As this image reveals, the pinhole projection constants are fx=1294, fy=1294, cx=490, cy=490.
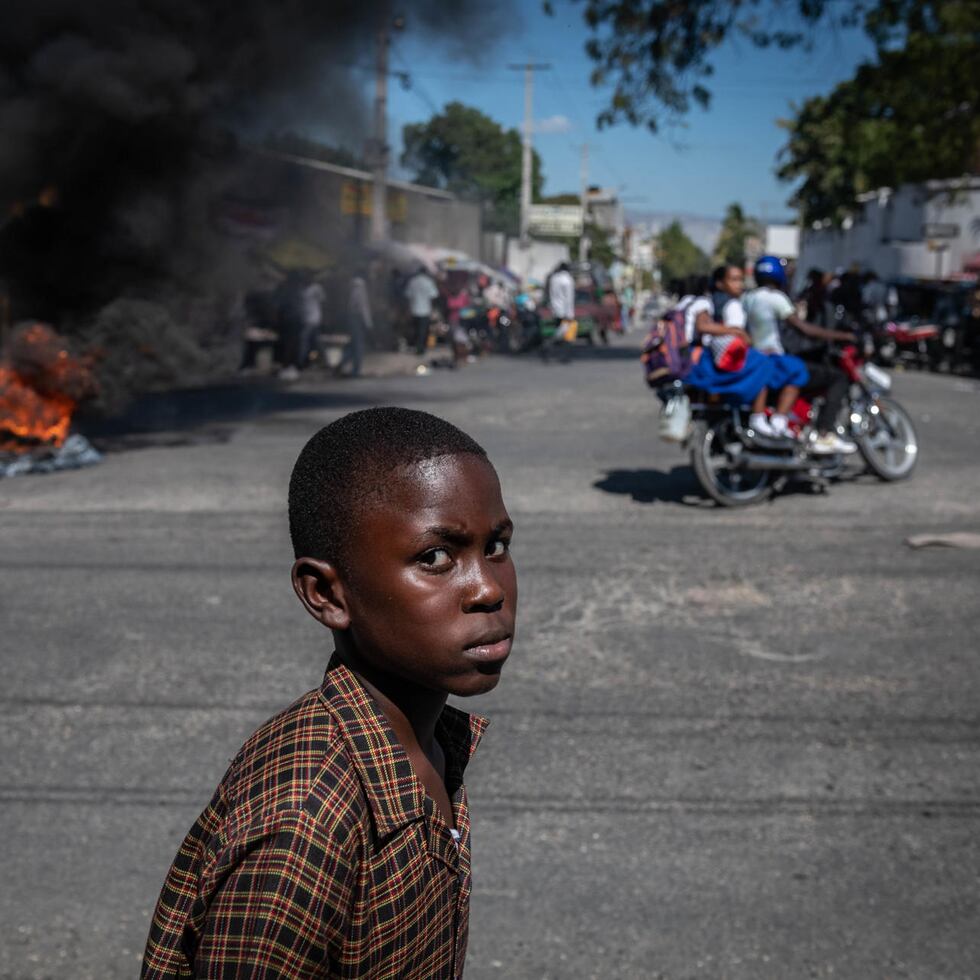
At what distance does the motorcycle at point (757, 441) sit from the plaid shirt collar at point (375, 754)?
7447 millimetres

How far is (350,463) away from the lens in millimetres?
1290

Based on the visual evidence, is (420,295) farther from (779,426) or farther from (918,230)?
(918,230)

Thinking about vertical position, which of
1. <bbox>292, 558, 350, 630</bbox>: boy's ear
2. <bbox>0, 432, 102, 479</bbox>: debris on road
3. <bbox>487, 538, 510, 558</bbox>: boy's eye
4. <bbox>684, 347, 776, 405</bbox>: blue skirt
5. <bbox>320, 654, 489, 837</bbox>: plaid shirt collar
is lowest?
<bbox>0, 432, 102, 479</bbox>: debris on road

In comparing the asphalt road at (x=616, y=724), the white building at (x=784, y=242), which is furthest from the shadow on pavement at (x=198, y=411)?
the white building at (x=784, y=242)

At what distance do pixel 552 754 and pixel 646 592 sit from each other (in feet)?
7.24

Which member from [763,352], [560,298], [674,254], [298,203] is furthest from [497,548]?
[674,254]

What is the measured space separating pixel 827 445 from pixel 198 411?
336 inches

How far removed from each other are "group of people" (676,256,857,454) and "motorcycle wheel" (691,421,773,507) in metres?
0.25

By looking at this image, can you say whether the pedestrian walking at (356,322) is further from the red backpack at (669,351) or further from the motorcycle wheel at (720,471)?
the motorcycle wheel at (720,471)

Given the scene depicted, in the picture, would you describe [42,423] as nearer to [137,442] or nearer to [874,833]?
[137,442]

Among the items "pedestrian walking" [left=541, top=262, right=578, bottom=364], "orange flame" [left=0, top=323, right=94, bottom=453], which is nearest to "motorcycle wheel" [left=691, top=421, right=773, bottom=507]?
"orange flame" [left=0, top=323, right=94, bottom=453]

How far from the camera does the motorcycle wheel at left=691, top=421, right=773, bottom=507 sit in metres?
8.60

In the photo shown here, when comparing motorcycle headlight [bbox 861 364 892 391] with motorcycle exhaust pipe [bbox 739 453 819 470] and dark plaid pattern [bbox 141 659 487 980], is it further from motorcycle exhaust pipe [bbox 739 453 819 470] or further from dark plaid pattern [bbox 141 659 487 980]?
dark plaid pattern [bbox 141 659 487 980]

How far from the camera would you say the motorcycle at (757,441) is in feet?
28.2
